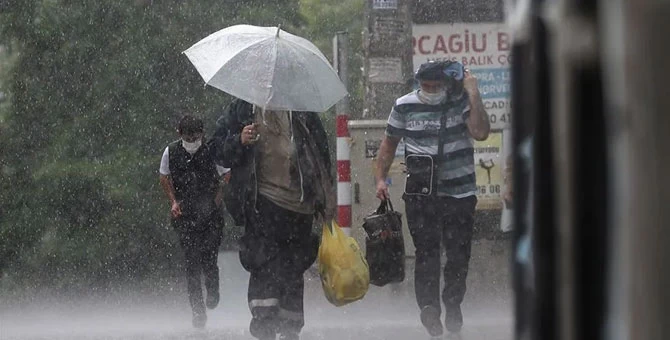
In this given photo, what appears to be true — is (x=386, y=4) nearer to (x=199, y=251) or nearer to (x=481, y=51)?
(x=481, y=51)

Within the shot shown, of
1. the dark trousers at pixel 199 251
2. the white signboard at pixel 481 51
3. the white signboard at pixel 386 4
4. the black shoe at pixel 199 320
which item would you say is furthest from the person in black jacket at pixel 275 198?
the white signboard at pixel 386 4

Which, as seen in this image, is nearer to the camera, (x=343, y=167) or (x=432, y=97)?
(x=432, y=97)

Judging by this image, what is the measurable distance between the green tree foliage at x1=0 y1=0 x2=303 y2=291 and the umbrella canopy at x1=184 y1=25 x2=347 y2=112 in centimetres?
772

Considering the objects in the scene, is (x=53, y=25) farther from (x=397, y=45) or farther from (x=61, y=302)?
(x=397, y=45)

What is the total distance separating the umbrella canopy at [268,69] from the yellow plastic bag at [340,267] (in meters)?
0.66

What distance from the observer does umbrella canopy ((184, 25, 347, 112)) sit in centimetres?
753

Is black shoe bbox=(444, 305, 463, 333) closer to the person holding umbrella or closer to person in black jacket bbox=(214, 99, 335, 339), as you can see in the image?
the person holding umbrella

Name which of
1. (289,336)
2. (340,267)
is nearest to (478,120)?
(340,267)

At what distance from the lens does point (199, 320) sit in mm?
9891

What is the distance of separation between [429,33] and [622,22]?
10.0 meters

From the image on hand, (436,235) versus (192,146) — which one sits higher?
(192,146)

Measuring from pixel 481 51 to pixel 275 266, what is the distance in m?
→ 4.20

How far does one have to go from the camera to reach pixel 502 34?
1109 cm

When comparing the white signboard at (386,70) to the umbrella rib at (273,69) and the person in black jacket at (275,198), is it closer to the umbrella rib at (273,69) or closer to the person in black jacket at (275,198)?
the umbrella rib at (273,69)
